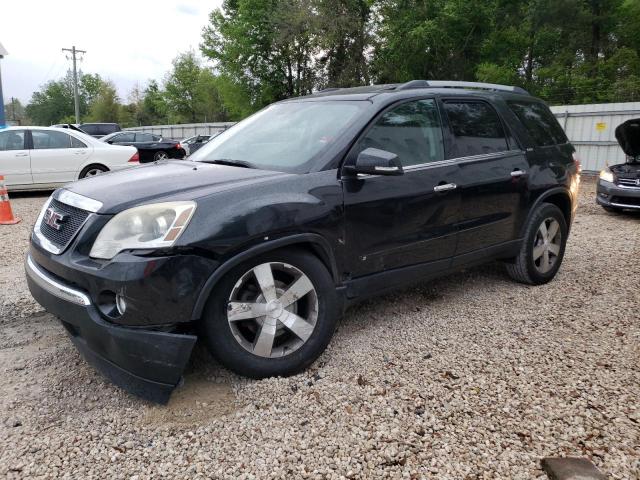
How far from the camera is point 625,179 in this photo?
28.0 ft

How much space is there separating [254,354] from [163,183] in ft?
3.60

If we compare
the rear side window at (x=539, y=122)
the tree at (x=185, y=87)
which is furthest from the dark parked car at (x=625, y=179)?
the tree at (x=185, y=87)

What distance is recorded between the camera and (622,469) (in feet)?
7.25

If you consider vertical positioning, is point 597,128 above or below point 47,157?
above

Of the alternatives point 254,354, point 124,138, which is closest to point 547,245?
point 254,354

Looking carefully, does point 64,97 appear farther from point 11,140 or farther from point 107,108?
point 11,140

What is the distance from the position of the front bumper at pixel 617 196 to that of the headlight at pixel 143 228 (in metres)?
8.22

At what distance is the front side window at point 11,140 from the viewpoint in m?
10.1

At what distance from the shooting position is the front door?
3.16 meters

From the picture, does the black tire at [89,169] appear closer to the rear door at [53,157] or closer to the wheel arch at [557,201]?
the rear door at [53,157]

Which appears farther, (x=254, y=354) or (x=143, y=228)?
(x=254, y=354)

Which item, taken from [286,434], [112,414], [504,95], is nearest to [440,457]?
[286,434]

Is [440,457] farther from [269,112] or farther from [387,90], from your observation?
[269,112]

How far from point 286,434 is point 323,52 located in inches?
1284
